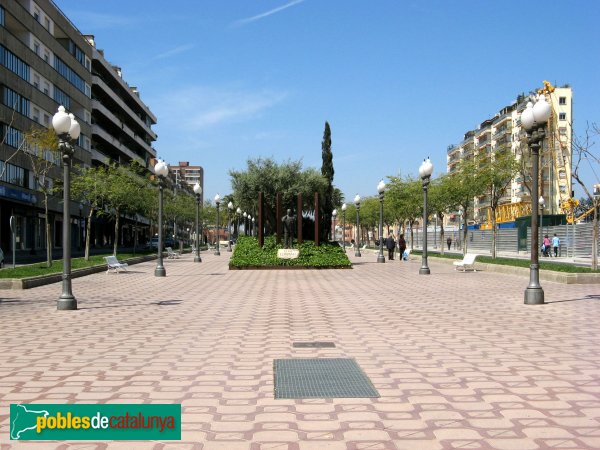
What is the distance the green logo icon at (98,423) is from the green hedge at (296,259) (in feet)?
77.0

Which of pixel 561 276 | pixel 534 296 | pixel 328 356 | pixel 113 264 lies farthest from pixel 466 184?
pixel 328 356

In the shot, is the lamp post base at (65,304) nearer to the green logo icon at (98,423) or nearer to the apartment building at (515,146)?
the green logo icon at (98,423)

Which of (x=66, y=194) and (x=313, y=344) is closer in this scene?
(x=313, y=344)

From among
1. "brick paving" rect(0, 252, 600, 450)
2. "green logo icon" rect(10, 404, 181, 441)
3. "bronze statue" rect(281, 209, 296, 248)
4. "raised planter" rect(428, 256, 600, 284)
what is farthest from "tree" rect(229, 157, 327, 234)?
"green logo icon" rect(10, 404, 181, 441)

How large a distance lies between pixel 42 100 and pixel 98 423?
47385 millimetres

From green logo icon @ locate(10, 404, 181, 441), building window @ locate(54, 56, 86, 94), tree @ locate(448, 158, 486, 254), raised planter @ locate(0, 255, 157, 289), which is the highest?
building window @ locate(54, 56, 86, 94)

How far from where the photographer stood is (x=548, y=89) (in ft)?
78.1

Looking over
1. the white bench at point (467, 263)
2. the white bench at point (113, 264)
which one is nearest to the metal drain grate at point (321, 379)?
the white bench at point (113, 264)

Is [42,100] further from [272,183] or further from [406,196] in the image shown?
[406,196]

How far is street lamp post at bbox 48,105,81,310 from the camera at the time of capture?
12773 millimetres

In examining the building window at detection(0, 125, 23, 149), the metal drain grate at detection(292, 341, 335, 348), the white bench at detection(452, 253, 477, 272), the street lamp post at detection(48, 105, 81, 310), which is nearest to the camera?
the metal drain grate at detection(292, 341, 335, 348)

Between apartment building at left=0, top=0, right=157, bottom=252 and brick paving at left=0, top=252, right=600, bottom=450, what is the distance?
19042 mm

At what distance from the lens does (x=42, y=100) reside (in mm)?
47312

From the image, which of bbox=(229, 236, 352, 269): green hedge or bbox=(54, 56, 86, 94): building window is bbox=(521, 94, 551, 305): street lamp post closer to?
bbox=(229, 236, 352, 269): green hedge
